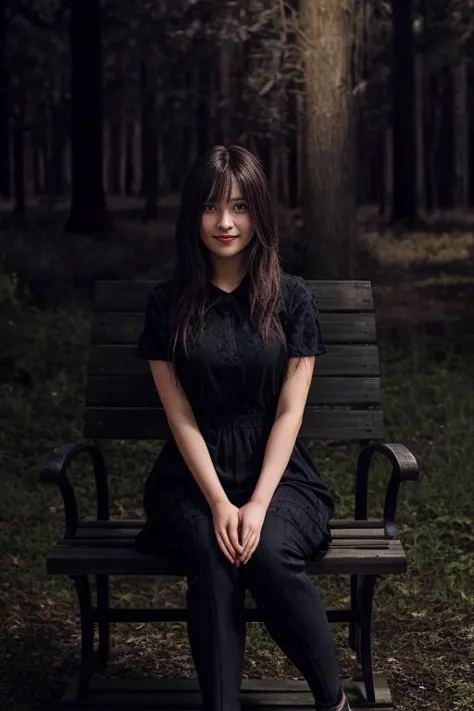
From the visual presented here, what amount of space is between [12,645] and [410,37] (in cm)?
1854

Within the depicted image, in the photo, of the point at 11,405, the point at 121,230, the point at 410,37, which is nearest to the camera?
the point at 11,405

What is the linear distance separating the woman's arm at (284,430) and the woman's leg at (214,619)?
21 cm

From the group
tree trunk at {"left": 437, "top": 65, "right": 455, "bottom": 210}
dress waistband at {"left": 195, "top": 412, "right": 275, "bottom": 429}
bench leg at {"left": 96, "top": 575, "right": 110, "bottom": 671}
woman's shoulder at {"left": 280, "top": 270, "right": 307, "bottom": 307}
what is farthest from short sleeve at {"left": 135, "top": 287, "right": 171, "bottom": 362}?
tree trunk at {"left": 437, "top": 65, "right": 455, "bottom": 210}

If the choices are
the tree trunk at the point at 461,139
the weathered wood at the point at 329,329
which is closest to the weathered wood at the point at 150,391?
the weathered wood at the point at 329,329

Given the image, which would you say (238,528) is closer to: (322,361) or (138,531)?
(138,531)

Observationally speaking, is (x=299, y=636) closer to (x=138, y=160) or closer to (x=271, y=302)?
(x=271, y=302)

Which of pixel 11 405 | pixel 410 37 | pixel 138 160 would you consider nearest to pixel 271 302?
pixel 11 405

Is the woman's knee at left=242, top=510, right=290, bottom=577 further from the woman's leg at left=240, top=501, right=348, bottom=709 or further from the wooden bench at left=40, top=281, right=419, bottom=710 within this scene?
the wooden bench at left=40, top=281, right=419, bottom=710

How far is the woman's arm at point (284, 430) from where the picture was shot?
4199 millimetres

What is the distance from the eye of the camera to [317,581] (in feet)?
20.7

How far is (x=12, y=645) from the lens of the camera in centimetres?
540

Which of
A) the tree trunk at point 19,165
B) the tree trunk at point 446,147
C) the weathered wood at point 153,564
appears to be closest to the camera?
the weathered wood at point 153,564

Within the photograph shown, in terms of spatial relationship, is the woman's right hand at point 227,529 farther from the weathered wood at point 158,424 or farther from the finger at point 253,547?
the weathered wood at point 158,424

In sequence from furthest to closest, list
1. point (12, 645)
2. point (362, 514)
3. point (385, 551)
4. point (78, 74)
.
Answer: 1. point (78, 74)
2. point (12, 645)
3. point (362, 514)
4. point (385, 551)
